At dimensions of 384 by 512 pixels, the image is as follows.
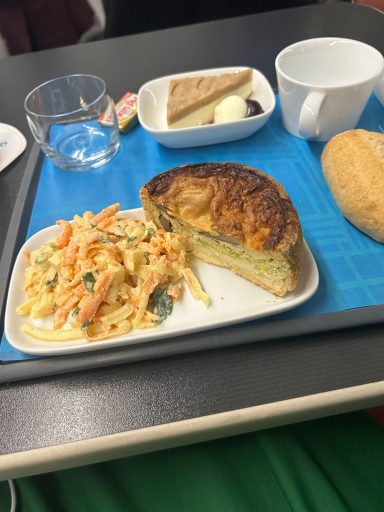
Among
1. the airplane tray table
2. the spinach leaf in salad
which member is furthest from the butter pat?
the spinach leaf in salad

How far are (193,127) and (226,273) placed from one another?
55 cm

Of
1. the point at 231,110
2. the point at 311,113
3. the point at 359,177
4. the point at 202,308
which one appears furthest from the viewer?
the point at 231,110

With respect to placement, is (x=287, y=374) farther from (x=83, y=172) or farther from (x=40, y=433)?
(x=83, y=172)

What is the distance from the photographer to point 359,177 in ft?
3.49

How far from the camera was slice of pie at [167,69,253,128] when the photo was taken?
1.38 m

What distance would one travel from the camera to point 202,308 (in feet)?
3.03

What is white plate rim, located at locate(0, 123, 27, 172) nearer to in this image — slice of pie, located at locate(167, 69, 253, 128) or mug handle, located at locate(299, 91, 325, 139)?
slice of pie, located at locate(167, 69, 253, 128)

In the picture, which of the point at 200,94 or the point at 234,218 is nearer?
the point at 234,218

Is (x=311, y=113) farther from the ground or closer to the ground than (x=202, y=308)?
farther from the ground

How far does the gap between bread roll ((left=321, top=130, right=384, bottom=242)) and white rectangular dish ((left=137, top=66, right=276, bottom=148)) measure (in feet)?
0.96

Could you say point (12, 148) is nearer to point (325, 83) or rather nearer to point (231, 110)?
point (231, 110)

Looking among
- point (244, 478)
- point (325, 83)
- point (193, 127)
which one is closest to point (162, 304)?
point (244, 478)

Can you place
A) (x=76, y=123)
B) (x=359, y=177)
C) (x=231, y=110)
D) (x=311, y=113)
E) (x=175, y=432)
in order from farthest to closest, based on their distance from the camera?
(x=76, y=123)
(x=231, y=110)
(x=311, y=113)
(x=359, y=177)
(x=175, y=432)

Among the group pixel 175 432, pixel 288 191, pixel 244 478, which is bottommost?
pixel 244 478
